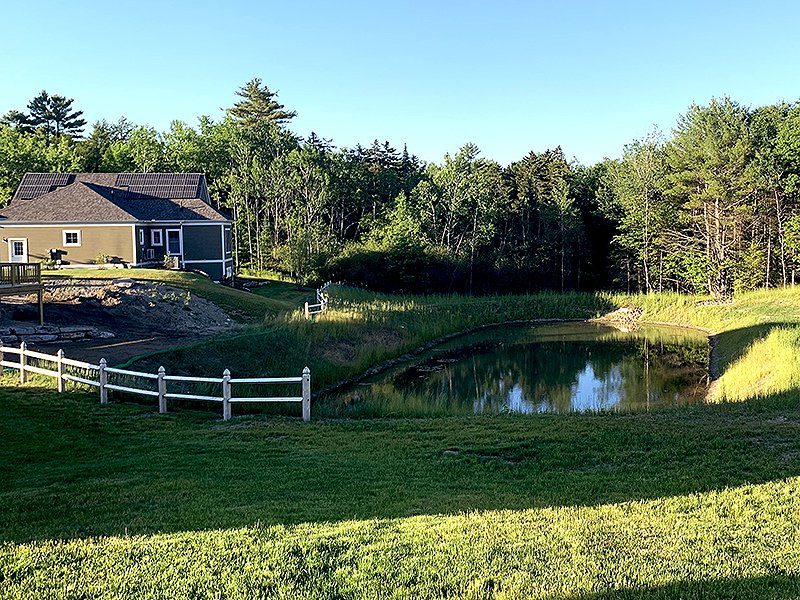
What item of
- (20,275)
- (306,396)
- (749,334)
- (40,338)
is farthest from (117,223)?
(749,334)

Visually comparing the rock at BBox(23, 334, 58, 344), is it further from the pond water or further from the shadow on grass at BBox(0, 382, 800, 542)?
the pond water

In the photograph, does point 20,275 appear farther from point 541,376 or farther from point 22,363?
point 541,376

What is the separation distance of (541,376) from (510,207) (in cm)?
4190

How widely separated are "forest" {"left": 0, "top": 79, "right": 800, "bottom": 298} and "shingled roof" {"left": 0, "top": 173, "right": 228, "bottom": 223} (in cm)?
873

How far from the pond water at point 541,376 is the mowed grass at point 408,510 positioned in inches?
223

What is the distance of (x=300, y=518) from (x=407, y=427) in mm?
6617

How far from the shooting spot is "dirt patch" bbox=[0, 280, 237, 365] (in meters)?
22.7

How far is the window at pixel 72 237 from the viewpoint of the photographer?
42.2 metres

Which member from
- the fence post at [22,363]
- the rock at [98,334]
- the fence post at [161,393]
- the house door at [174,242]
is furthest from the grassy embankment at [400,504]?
the house door at [174,242]

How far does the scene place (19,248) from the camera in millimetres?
42188

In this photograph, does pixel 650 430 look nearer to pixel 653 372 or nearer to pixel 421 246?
pixel 653 372

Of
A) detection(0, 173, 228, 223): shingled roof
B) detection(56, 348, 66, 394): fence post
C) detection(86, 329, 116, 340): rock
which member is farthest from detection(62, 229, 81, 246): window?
detection(56, 348, 66, 394): fence post

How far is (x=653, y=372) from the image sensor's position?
28.3 meters

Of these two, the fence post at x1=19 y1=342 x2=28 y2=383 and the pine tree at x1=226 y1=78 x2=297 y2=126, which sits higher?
the pine tree at x1=226 y1=78 x2=297 y2=126
